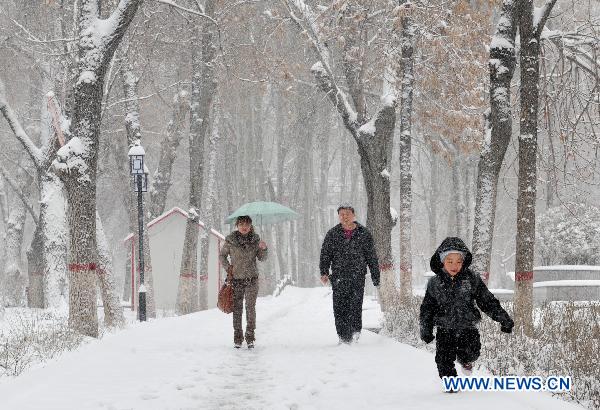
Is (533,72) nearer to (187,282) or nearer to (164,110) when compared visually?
(187,282)

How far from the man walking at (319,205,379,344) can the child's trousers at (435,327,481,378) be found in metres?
3.71

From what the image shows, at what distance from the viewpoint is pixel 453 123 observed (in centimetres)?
1487

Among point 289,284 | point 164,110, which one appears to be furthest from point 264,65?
point 289,284

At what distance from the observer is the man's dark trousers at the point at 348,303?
946 centimetres

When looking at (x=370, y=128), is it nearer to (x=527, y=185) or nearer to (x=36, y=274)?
(x=527, y=185)

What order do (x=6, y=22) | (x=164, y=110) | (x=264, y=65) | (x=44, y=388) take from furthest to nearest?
(x=164, y=110), (x=6, y=22), (x=264, y=65), (x=44, y=388)

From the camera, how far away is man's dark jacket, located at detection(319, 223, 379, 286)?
9516mm

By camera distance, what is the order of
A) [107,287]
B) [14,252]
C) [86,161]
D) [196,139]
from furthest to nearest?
[14,252], [196,139], [107,287], [86,161]

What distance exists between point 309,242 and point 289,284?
3102 millimetres

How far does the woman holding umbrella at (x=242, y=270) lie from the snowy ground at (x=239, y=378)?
337mm

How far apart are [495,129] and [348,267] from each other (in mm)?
3868

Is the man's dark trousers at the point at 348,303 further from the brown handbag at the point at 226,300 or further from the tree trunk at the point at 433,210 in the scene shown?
the tree trunk at the point at 433,210

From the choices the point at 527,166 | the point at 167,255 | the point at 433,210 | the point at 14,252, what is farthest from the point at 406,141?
the point at 433,210

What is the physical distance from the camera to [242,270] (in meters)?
9.79
